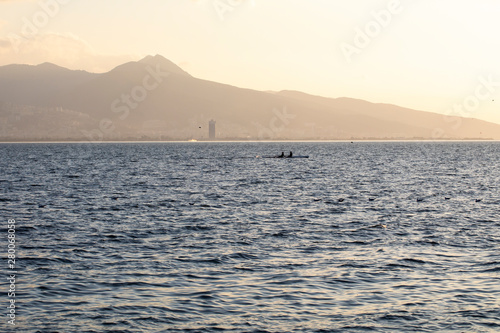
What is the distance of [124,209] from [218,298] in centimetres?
2985

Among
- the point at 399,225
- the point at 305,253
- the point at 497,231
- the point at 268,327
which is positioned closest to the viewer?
the point at 268,327

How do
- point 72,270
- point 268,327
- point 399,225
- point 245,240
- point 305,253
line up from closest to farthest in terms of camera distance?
point 268,327, point 72,270, point 305,253, point 245,240, point 399,225

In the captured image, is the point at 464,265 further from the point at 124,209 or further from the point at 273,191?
the point at 273,191

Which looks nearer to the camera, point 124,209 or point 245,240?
point 245,240

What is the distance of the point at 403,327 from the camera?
66.7 feet

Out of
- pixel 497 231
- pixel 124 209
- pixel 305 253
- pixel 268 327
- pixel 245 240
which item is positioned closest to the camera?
pixel 268 327

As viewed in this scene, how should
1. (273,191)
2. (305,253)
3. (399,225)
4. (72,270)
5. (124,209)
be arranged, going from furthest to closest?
(273,191), (124,209), (399,225), (305,253), (72,270)

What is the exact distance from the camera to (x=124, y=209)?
51.7 metres

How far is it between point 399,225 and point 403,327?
2264cm

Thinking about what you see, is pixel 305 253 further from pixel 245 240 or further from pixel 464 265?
pixel 464 265

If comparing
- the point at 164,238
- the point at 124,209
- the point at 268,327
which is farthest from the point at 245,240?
the point at 124,209

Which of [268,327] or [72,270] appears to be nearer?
[268,327]

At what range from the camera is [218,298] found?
2328 cm

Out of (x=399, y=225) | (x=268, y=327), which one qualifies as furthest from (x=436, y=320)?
(x=399, y=225)
